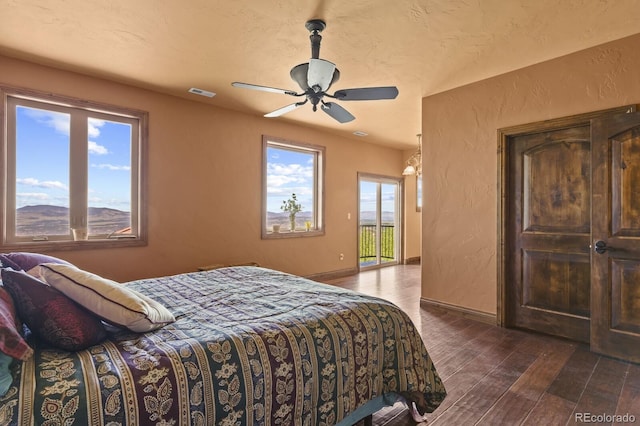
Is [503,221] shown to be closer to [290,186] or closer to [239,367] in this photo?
[239,367]

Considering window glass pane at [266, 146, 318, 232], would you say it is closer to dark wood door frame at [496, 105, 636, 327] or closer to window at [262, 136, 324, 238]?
window at [262, 136, 324, 238]

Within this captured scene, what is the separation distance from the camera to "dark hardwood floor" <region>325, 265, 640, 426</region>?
197 cm

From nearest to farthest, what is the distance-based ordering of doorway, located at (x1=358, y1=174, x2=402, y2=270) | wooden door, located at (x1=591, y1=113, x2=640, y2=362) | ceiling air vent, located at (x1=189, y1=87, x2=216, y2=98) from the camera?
wooden door, located at (x1=591, y1=113, x2=640, y2=362), ceiling air vent, located at (x1=189, y1=87, x2=216, y2=98), doorway, located at (x1=358, y1=174, x2=402, y2=270)

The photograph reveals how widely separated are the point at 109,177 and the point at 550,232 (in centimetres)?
475

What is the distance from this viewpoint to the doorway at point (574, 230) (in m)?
2.69

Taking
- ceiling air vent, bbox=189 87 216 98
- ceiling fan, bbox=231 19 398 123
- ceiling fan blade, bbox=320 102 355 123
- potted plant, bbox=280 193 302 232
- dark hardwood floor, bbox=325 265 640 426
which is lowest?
dark hardwood floor, bbox=325 265 640 426

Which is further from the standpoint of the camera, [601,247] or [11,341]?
[601,247]

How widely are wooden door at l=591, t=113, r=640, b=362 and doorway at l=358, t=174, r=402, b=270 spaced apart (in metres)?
4.19

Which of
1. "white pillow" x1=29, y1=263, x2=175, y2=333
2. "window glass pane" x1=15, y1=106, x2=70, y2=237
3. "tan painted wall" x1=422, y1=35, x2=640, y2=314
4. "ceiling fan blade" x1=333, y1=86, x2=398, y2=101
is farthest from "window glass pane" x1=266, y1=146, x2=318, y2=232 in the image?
"white pillow" x1=29, y1=263, x2=175, y2=333

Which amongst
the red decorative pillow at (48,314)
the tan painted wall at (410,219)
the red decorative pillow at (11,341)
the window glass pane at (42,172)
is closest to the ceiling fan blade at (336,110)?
the red decorative pillow at (48,314)

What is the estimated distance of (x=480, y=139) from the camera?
3.70m

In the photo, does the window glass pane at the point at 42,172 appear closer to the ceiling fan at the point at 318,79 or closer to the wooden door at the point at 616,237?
the ceiling fan at the point at 318,79

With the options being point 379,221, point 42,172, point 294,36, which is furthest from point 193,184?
point 379,221

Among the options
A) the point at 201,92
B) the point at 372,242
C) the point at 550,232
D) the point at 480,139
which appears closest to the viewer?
the point at 550,232
